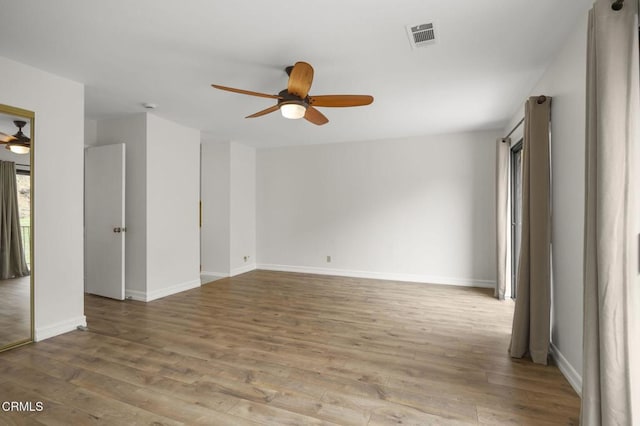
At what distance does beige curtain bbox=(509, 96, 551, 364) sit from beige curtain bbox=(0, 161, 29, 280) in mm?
4365

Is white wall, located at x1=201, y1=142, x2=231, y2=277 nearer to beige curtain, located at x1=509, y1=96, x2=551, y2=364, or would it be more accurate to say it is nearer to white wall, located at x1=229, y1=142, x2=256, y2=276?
white wall, located at x1=229, y1=142, x2=256, y2=276

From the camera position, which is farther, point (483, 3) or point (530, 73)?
point (530, 73)

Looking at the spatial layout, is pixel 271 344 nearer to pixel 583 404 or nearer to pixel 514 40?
pixel 583 404

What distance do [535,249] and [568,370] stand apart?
0.89 m

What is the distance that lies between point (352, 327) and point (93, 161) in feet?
13.3

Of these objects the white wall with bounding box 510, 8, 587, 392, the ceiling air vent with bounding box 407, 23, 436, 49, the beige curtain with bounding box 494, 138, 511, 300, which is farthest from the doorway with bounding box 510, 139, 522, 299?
the ceiling air vent with bounding box 407, 23, 436, 49

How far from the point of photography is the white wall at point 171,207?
13.6 ft

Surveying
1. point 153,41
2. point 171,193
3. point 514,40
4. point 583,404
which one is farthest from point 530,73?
point 171,193

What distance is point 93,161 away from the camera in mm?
4199

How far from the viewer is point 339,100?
261 centimetres

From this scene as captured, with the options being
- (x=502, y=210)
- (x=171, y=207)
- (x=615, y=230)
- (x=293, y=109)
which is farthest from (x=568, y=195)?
(x=171, y=207)

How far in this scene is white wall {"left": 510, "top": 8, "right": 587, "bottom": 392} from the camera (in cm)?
206

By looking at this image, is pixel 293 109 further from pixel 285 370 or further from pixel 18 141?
pixel 18 141

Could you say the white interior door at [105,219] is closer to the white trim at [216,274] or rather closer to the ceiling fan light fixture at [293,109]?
the white trim at [216,274]
